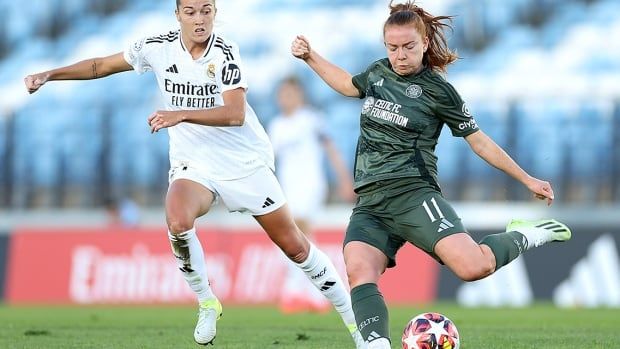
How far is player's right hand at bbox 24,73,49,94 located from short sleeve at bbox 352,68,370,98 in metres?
2.08

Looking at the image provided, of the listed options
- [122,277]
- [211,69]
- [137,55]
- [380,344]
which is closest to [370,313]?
[380,344]

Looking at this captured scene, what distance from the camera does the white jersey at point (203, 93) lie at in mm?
7852

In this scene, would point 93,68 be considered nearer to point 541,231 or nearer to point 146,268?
point 541,231

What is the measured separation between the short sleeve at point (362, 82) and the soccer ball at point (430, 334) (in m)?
1.42

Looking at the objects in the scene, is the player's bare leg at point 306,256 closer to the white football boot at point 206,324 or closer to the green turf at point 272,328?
the green turf at point 272,328

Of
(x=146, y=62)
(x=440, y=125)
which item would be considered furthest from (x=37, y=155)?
(x=440, y=125)

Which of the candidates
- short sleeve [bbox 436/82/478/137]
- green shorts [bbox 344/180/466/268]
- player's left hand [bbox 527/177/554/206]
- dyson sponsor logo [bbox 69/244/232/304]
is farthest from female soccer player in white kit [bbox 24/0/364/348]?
dyson sponsor logo [bbox 69/244/232/304]

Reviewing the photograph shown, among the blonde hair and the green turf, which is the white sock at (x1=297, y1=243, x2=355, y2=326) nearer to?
the green turf

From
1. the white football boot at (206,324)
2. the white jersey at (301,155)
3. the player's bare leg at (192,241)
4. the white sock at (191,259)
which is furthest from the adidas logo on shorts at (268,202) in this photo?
the white jersey at (301,155)

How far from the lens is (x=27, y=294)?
16.8 m

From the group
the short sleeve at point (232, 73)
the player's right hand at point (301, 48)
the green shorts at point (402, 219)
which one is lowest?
the green shorts at point (402, 219)

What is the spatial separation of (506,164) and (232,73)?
1930 millimetres

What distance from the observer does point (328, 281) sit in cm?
802

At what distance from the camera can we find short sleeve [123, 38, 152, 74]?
8031 millimetres
